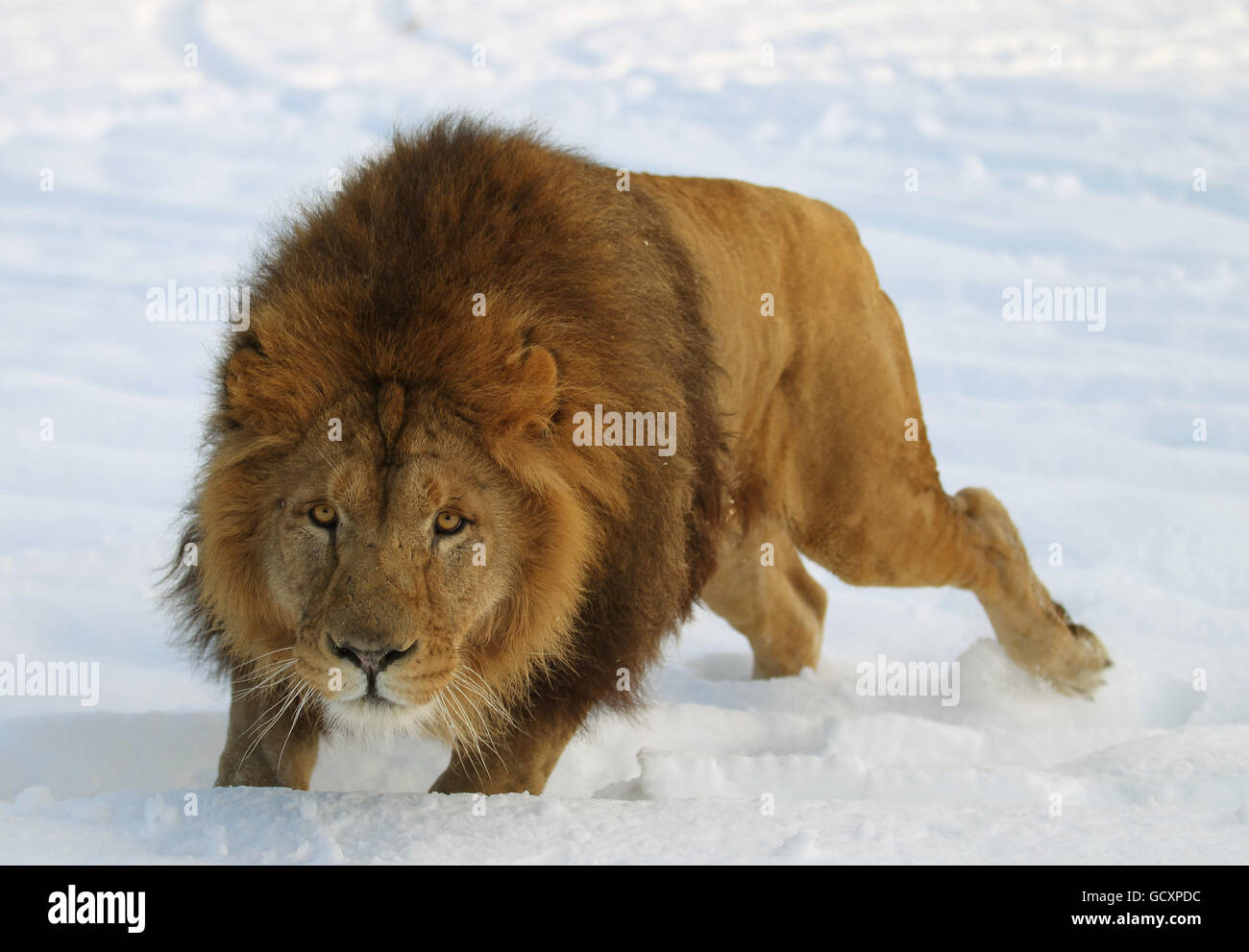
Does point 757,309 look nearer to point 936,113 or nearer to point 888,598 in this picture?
point 888,598

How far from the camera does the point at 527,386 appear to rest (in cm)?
313

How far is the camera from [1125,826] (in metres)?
3.12

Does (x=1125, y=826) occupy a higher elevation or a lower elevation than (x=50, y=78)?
lower

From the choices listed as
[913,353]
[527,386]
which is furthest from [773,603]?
[913,353]

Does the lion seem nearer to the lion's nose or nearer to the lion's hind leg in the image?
the lion's nose

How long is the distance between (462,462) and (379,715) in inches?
22.4

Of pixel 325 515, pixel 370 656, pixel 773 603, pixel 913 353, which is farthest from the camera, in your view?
pixel 913 353

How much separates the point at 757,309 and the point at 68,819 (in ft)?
8.39

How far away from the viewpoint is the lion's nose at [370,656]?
2.92 meters

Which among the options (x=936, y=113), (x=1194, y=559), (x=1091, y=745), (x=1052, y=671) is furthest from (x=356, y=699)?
(x=936, y=113)

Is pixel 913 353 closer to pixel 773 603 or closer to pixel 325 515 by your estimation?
pixel 773 603

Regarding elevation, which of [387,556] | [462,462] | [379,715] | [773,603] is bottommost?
[773,603]

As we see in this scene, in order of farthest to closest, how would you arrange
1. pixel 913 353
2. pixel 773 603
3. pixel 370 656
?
pixel 913 353, pixel 773 603, pixel 370 656

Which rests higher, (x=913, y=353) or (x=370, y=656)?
(x=913, y=353)
